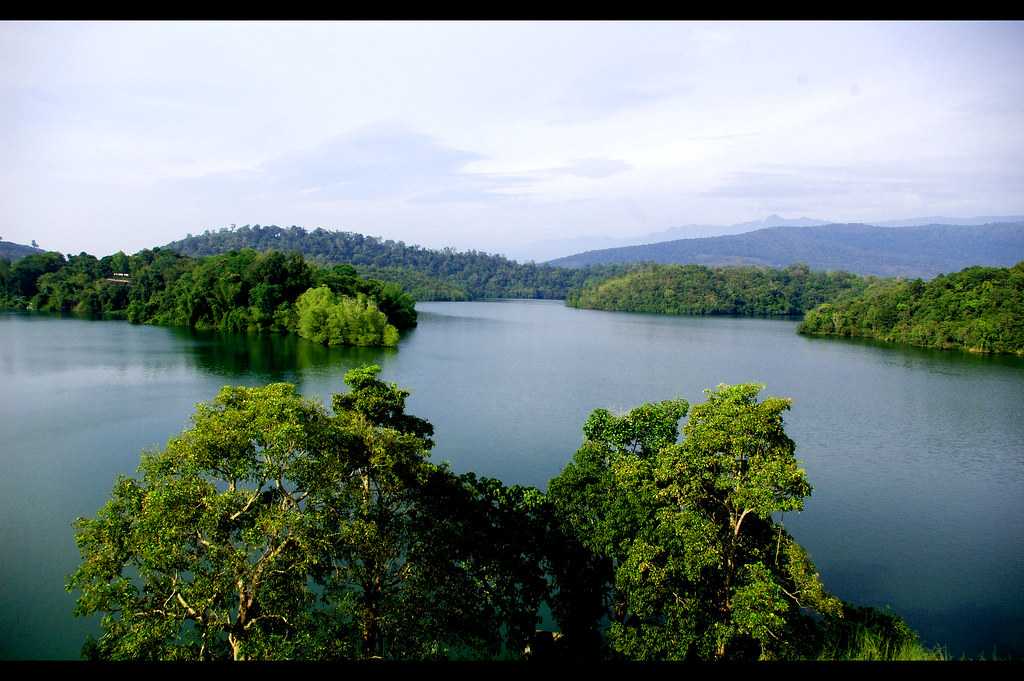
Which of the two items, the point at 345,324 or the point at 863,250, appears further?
the point at 863,250

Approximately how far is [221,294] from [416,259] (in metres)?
65.6

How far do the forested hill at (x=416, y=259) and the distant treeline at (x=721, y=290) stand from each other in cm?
1960

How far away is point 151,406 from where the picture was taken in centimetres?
1673

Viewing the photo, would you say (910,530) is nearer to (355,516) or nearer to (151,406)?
(355,516)

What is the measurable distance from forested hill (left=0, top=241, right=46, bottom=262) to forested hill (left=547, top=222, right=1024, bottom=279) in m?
80.6

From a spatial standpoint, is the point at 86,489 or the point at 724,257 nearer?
the point at 86,489

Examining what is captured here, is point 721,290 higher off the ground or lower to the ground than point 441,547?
higher

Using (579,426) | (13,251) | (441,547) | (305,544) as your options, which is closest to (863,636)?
(441,547)

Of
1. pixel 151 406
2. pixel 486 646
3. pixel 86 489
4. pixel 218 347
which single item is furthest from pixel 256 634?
pixel 218 347

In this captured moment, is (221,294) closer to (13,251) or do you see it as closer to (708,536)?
(13,251)

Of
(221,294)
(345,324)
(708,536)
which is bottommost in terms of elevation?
(708,536)

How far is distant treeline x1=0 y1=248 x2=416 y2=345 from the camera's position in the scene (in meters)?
31.7

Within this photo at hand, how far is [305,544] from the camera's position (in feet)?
17.5
